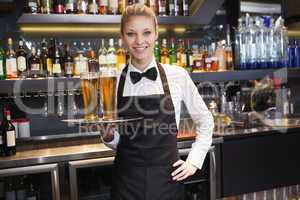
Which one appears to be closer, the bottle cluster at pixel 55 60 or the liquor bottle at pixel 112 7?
the bottle cluster at pixel 55 60

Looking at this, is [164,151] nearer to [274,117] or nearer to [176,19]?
[176,19]

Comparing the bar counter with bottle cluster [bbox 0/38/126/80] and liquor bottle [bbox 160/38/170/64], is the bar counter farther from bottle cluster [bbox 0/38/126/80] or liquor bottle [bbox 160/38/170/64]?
liquor bottle [bbox 160/38/170/64]

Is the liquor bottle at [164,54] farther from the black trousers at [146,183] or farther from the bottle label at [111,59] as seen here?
the black trousers at [146,183]

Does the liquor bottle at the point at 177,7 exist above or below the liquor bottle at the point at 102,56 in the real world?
above

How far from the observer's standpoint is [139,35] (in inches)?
53.8

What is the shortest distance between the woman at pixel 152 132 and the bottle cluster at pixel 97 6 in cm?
112

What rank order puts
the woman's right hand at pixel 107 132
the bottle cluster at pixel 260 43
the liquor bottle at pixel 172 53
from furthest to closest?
the bottle cluster at pixel 260 43, the liquor bottle at pixel 172 53, the woman's right hand at pixel 107 132

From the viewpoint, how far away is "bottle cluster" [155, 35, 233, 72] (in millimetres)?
2914

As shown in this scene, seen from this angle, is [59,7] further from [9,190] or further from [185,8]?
[9,190]

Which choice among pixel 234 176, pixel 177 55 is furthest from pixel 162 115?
pixel 177 55

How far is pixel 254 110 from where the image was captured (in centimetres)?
337

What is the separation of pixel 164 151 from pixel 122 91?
34 centimetres

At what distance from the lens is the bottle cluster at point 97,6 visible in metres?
2.44

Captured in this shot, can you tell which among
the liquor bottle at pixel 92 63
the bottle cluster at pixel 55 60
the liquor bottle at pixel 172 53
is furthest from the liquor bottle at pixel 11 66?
the liquor bottle at pixel 172 53
